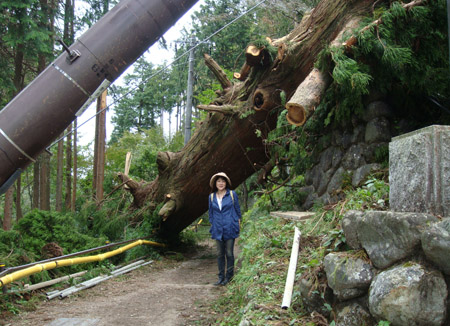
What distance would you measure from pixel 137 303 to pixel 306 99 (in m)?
3.77

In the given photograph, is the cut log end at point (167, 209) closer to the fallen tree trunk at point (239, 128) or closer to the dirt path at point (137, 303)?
the fallen tree trunk at point (239, 128)

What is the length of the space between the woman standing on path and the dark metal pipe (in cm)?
436

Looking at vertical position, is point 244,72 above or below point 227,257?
above

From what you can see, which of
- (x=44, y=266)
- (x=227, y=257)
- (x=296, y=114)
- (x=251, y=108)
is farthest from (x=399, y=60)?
(x=44, y=266)

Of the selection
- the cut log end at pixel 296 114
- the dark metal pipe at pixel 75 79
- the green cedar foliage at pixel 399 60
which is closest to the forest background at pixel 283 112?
the green cedar foliage at pixel 399 60

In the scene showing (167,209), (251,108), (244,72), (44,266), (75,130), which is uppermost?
(75,130)

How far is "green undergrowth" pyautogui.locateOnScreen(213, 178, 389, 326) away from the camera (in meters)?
3.13

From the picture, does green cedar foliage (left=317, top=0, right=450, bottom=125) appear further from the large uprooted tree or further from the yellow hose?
the yellow hose

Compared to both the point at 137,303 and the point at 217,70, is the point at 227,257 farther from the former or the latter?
the point at 217,70

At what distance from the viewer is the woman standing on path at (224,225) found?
262 inches

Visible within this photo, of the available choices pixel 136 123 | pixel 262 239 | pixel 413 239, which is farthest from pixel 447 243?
pixel 136 123

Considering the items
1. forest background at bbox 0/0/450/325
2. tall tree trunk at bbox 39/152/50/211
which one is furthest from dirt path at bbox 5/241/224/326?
tall tree trunk at bbox 39/152/50/211

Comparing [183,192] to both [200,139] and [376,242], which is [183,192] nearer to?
[200,139]

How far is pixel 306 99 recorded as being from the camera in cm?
498
